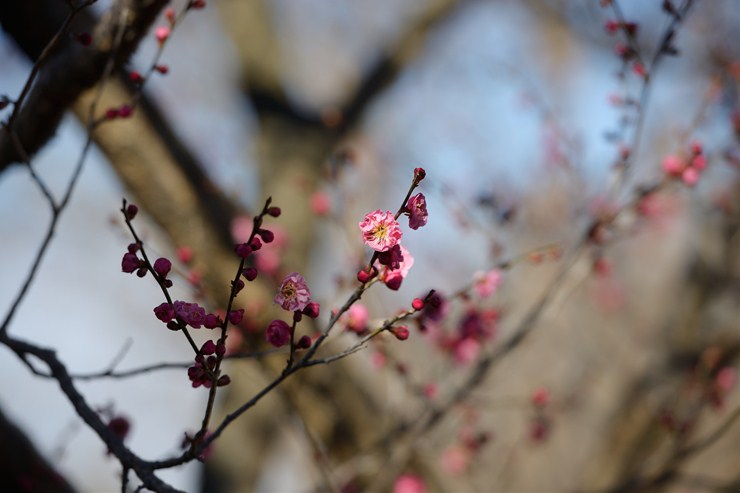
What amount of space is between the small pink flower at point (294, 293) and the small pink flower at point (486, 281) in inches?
35.2

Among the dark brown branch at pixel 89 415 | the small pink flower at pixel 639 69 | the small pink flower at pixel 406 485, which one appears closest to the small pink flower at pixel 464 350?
the small pink flower at pixel 406 485

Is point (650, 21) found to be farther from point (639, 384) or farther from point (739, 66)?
point (639, 384)

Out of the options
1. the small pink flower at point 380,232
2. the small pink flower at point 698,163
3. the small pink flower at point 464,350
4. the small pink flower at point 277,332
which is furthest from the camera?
the small pink flower at point 464,350

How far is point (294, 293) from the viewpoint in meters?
0.93

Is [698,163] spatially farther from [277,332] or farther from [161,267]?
[161,267]

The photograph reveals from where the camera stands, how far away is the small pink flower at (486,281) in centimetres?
179

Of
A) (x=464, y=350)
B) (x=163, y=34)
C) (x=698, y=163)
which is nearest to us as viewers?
(x=163, y=34)

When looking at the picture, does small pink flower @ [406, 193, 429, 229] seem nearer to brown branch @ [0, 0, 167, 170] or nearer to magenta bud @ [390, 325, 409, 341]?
magenta bud @ [390, 325, 409, 341]

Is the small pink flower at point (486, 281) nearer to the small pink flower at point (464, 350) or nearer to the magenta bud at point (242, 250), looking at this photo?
the small pink flower at point (464, 350)

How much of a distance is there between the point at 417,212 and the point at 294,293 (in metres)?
0.21

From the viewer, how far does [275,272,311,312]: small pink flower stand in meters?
0.92

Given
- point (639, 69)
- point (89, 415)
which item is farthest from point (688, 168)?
point (89, 415)

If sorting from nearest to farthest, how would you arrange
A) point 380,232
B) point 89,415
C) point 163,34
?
point 380,232 → point 89,415 → point 163,34

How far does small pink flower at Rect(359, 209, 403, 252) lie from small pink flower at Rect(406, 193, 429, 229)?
0.03 meters
